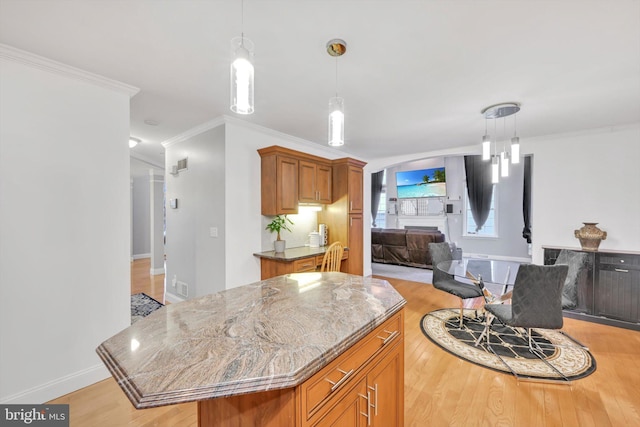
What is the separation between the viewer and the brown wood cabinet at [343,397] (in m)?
0.85

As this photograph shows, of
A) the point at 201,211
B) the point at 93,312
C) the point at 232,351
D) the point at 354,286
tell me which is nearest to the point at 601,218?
the point at 354,286

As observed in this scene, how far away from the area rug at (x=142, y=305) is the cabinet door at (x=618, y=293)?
5.95m

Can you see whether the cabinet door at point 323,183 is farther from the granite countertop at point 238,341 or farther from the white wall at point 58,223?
the granite countertop at point 238,341

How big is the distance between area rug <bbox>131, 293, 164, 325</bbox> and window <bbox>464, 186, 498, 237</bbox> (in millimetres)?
8158

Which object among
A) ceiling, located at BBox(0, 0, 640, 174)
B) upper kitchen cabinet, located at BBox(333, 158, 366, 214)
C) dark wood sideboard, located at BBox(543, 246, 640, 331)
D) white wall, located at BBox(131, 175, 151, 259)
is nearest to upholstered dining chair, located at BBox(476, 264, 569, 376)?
dark wood sideboard, located at BBox(543, 246, 640, 331)

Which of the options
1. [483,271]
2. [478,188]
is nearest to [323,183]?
[483,271]

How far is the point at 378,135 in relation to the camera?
13.1 feet

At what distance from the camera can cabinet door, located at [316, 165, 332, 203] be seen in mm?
4055

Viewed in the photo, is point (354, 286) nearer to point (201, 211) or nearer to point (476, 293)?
point (476, 293)

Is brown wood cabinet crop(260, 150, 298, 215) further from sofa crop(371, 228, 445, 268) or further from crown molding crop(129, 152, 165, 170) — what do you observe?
sofa crop(371, 228, 445, 268)

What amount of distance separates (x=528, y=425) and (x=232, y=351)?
213 cm

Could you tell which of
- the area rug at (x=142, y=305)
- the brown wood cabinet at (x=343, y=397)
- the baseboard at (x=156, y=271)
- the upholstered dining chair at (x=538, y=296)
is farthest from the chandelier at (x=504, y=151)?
the baseboard at (x=156, y=271)

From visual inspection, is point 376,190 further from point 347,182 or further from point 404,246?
point 347,182

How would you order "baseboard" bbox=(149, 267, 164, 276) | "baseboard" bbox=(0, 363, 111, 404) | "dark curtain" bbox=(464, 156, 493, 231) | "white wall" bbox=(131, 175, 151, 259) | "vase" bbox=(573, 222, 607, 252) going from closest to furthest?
"baseboard" bbox=(0, 363, 111, 404) < "vase" bbox=(573, 222, 607, 252) < "baseboard" bbox=(149, 267, 164, 276) < "dark curtain" bbox=(464, 156, 493, 231) < "white wall" bbox=(131, 175, 151, 259)
